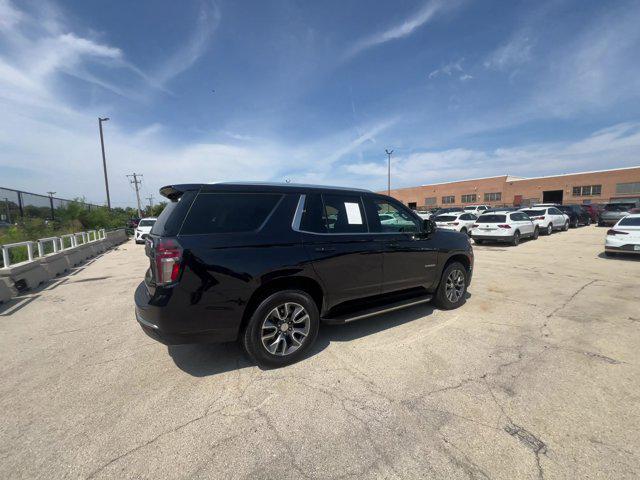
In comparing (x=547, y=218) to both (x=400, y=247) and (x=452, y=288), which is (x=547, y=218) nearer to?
(x=452, y=288)

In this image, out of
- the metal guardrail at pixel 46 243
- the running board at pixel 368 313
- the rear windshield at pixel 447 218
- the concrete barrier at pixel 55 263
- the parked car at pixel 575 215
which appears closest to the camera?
the running board at pixel 368 313

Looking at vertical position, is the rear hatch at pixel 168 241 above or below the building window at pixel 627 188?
below

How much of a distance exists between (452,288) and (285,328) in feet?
10.2

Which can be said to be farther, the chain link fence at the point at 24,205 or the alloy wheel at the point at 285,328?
the chain link fence at the point at 24,205

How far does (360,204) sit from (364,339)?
178 cm

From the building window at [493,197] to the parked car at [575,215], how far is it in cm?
4070

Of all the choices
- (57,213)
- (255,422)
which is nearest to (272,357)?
(255,422)

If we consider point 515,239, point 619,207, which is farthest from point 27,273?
point 619,207

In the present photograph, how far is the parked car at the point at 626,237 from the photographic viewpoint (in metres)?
8.87

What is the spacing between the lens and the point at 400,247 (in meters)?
4.18

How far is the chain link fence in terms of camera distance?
36.8 feet

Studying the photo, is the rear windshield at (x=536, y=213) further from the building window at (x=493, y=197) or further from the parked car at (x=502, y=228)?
the building window at (x=493, y=197)

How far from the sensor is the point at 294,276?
10.6 ft

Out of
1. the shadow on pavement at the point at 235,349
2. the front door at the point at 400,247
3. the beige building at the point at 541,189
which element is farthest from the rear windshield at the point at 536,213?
the beige building at the point at 541,189
